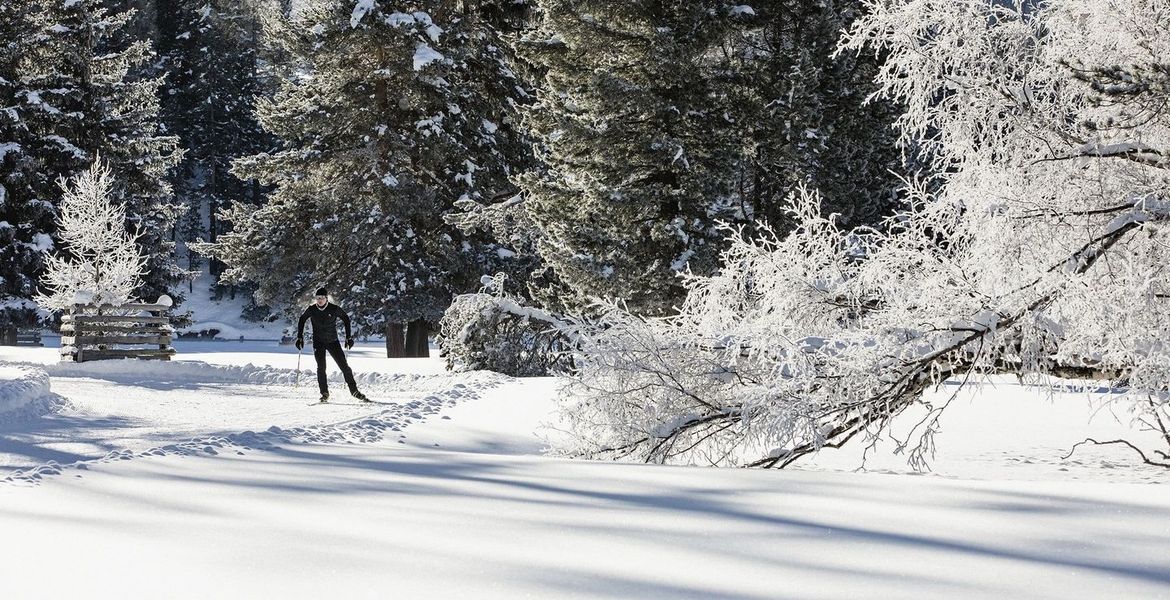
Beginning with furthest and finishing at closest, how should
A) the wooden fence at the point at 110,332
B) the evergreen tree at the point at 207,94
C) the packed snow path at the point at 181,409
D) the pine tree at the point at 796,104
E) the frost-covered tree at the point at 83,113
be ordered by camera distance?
the evergreen tree at the point at 207,94
the frost-covered tree at the point at 83,113
the wooden fence at the point at 110,332
the pine tree at the point at 796,104
the packed snow path at the point at 181,409

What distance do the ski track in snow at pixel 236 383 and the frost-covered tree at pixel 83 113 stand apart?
→ 49.1ft

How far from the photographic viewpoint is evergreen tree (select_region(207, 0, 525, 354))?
93.9ft

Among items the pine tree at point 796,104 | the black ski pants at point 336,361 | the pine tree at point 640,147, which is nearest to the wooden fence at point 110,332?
the pine tree at point 640,147

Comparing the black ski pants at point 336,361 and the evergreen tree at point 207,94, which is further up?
the evergreen tree at point 207,94

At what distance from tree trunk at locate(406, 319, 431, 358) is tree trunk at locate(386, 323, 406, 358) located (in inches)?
7.1

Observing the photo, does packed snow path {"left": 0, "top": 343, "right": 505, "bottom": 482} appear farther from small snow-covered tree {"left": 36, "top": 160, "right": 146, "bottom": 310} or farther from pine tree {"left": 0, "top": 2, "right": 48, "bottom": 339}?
pine tree {"left": 0, "top": 2, "right": 48, "bottom": 339}

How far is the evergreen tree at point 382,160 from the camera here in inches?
1127

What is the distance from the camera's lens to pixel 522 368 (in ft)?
62.2

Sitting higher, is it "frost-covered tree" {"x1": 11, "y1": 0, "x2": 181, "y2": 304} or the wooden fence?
"frost-covered tree" {"x1": 11, "y1": 0, "x2": 181, "y2": 304}

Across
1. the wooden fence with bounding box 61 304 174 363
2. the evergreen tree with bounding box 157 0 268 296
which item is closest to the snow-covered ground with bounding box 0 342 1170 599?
the wooden fence with bounding box 61 304 174 363

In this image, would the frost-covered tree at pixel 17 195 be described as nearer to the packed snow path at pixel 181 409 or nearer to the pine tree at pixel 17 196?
the pine tree at pixel 17 196

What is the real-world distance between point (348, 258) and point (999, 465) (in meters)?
22.1

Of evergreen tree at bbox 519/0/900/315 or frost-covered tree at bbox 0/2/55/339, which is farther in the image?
frost-covered tree at bbox 0/2/55/339

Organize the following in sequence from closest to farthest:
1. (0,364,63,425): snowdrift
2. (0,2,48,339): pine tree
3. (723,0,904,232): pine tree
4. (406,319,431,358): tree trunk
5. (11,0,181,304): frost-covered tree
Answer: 1. (0,364,63,425): snowdrift
2. (723,0,904,232): pine tree
3. (406,319,431,358): tree trunk
4. (0,2,48,339): pine tree
5. (11,0,181,304): frost-covered tree
